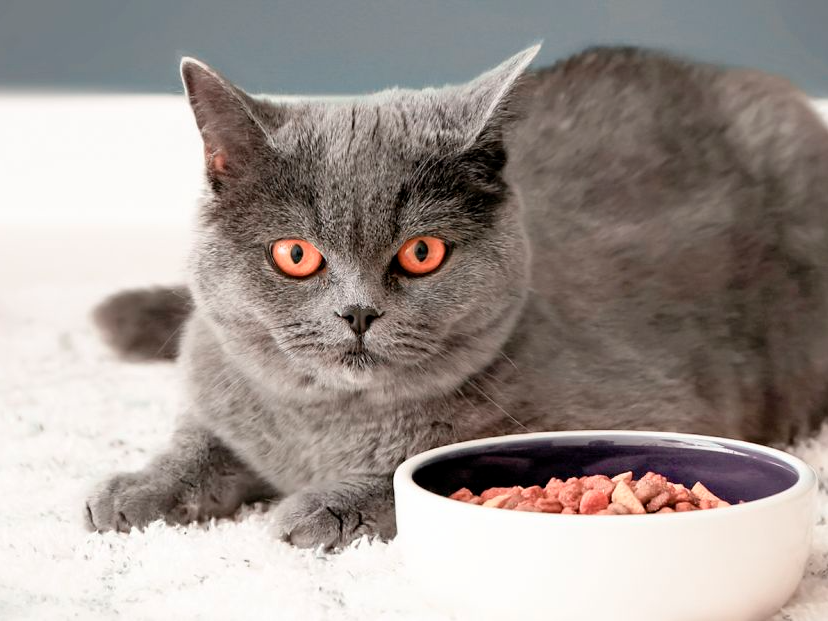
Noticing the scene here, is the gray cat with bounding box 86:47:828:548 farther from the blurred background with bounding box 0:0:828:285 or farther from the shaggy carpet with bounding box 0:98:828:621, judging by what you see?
the blurred background with bounding box 0:0:828:285

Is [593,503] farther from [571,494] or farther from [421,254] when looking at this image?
[421,254]

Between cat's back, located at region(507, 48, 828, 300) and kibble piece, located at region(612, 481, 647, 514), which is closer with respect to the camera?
kibble piece, located at region(612, 481, 647, 514)

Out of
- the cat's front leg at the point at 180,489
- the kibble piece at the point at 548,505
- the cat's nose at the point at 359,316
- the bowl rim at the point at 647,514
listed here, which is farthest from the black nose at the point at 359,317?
the cat's front leg at the point at 180,489

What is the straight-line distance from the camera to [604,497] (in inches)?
41.1

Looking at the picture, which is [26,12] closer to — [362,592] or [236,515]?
[236,515]

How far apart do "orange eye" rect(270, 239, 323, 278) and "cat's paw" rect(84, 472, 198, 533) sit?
13.4 inches

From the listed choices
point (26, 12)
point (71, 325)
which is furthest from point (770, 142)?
point (26, 12)

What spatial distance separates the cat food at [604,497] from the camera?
102 centimetres

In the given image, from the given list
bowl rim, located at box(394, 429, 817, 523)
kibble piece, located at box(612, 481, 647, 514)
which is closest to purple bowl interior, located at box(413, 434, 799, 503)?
bowl rim, located at box(394, 429, 817, 523)

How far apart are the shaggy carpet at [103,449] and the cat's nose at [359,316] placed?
A: 0.24 meters

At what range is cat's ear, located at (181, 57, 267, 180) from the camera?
3.82 feet

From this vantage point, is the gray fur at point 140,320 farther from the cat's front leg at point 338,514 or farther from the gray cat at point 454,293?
the cat's front leg at point 338,514

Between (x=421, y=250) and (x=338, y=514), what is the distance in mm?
316

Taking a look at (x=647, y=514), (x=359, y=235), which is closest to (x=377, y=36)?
(x=359, y=235)
